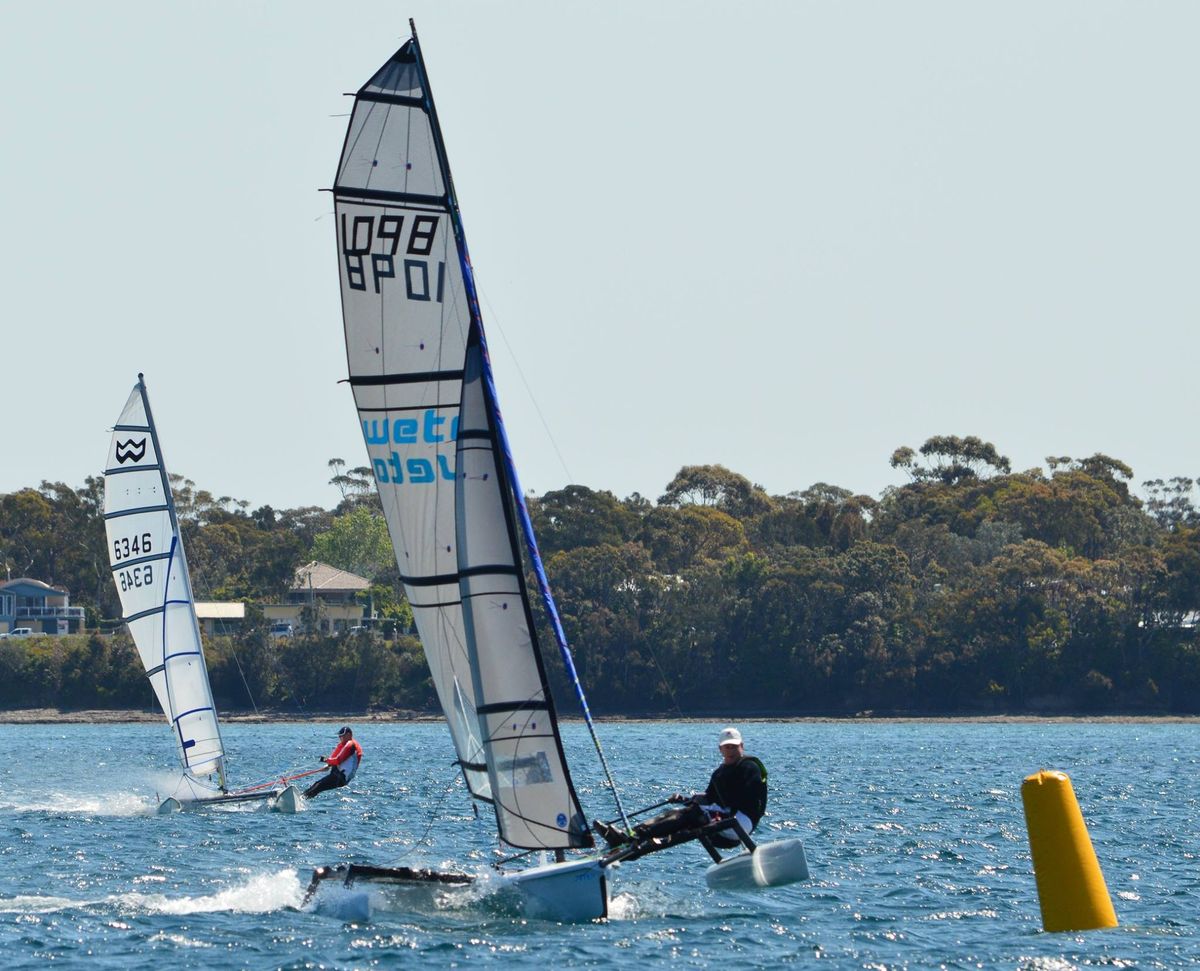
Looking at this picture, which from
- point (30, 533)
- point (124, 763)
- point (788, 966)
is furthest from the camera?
point (30, 533)

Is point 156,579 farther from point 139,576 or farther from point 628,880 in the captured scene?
point 628,880

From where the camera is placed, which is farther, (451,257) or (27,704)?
(27,704)

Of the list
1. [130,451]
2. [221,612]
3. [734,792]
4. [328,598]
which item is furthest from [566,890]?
[328,598]

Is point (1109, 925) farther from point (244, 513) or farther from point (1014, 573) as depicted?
point (244, 513)

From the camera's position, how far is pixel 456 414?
18.0 m

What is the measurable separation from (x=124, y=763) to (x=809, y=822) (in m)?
26.6

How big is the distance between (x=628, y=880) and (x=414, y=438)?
6126mm

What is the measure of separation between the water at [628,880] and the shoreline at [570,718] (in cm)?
3802

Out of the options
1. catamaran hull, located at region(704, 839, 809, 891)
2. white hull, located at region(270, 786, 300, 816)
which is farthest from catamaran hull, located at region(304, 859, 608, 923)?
white hull, located at region(270, 786, 300, 816)

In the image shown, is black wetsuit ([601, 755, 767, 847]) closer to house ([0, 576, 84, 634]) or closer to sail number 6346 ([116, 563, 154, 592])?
sail number 6346 ([116, 563, 154, 592])

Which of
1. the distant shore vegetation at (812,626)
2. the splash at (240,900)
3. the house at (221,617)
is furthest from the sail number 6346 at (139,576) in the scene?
the house at (221,617)

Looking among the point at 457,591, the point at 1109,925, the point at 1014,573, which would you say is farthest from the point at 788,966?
the point at 1014,573

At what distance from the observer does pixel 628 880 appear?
2098 centimetres

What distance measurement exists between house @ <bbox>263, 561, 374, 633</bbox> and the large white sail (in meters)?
82.7
